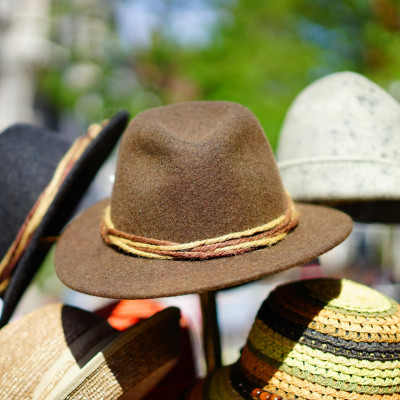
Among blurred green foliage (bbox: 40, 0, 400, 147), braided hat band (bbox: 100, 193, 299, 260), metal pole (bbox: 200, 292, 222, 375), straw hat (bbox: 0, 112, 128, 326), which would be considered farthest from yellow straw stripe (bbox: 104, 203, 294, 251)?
blurred green foliage (bbox: 40, 0, 400, 147)

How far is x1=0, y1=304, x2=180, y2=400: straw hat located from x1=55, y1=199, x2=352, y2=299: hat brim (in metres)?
0.15

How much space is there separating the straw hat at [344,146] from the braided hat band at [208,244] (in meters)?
0.34

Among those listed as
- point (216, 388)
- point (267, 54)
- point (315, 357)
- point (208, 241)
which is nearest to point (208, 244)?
point (208, 241)

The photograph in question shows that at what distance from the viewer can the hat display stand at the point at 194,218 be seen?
2.65 feet

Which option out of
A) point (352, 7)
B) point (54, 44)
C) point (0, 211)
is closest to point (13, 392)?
point (0, 211)

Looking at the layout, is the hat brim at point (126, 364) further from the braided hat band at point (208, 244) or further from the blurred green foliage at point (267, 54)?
the blurred green foliage at point (267, 54)

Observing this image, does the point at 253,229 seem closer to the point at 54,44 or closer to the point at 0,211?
the point at 0,211

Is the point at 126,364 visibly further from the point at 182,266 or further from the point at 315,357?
→ the point at 315,357

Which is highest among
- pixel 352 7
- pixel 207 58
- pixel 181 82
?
pixel 352 7

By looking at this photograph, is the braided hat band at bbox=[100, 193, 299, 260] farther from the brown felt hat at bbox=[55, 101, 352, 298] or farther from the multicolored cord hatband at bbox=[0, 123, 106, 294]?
the multicolored cord hatband at bbox=[0, 123, 106, 294]

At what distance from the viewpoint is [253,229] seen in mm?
868

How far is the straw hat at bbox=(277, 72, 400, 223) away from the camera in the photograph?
1.18 metres

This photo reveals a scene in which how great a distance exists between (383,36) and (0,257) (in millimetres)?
3460

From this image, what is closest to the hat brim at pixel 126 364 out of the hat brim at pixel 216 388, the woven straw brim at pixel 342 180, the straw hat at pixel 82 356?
the straw hat at pixel 82 356
